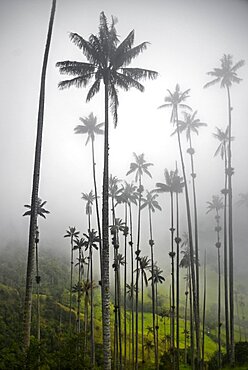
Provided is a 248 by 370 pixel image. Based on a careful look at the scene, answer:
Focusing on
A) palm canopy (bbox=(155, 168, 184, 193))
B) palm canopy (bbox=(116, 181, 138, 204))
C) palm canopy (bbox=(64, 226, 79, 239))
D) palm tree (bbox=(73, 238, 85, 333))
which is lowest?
palm tree (bbox=(73, 238, 85, 333))

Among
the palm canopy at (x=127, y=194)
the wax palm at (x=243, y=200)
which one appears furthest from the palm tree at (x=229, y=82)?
the palm canopy at (x=127, y=194)

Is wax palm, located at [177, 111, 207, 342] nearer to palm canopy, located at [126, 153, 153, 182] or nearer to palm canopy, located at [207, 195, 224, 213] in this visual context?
palm canopy, located at [207, 195, 224, 213]

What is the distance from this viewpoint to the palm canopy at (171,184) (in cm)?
1348

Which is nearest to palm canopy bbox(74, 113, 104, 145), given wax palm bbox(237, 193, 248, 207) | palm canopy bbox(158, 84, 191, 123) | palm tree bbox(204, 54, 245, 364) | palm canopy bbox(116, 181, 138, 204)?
palm canopy bbox(116, 181, 138, 204)

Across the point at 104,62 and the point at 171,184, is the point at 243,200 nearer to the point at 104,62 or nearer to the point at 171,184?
the point at 171,184

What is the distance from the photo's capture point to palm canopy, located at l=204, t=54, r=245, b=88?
488 inches

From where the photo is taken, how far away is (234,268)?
13.5 metres

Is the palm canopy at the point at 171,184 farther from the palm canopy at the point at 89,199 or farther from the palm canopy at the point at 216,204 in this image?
the palm canopy at the point at 89,199

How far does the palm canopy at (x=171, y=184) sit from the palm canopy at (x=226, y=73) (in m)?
3.30

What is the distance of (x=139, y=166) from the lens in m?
13.1

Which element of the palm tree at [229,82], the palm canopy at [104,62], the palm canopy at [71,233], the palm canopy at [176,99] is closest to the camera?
the palm canopy at [104,62]

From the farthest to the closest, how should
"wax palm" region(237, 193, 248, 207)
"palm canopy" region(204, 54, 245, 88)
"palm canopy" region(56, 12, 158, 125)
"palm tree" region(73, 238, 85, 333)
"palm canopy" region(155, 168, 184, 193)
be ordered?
"palm canopy" region(155, 168, 184, 193) → "wax palm" region(237, 193, 248, 207) → "palm tree" region(73, 238, 85, 333) → "palm canopy" region(204, 54, 245, 88) → "palm canopy" region(56, 12, 158, 125)

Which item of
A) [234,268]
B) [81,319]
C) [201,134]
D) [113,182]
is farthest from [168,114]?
[81,319]

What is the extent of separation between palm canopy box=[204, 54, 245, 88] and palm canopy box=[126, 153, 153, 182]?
11.1ft
